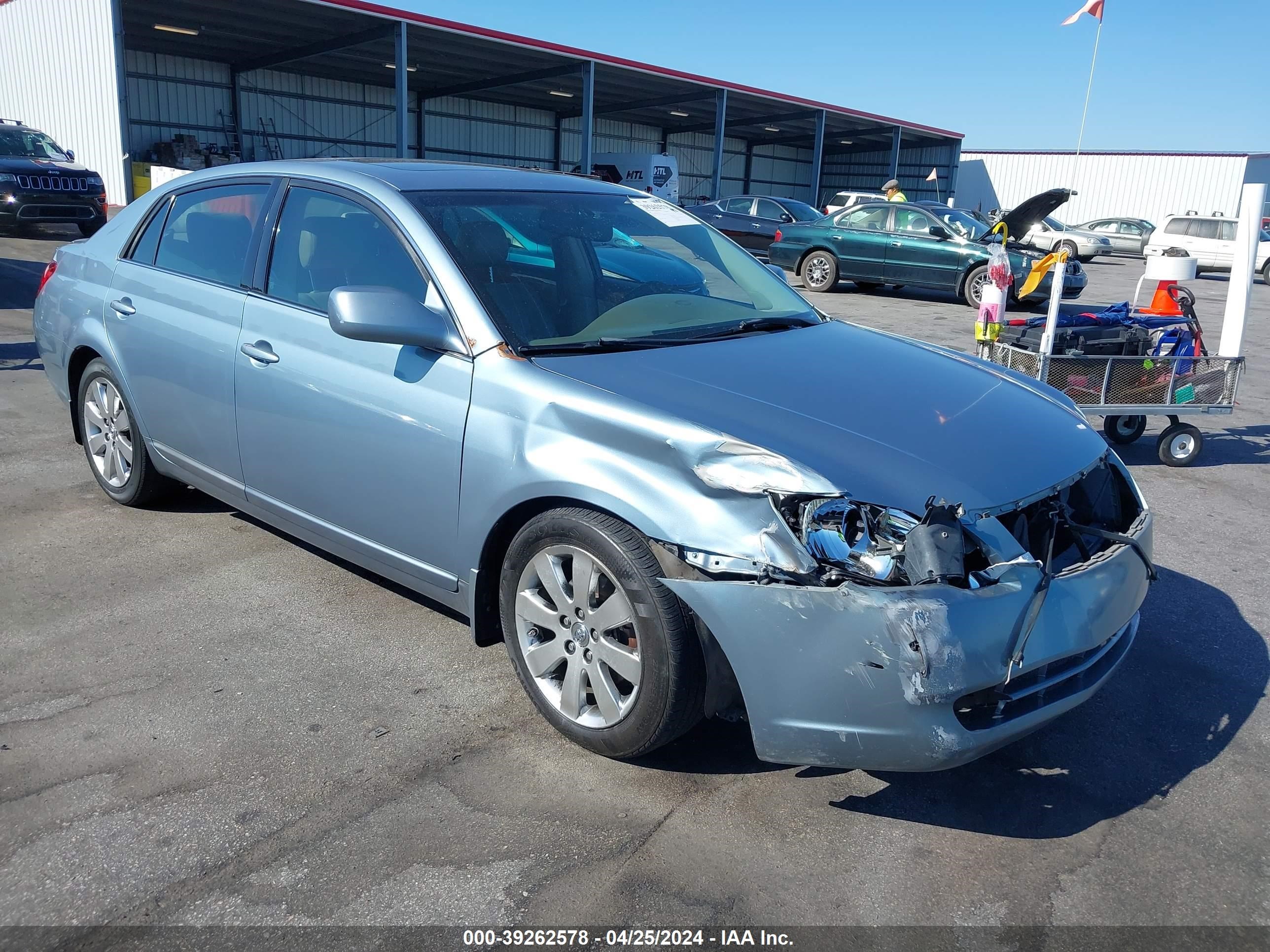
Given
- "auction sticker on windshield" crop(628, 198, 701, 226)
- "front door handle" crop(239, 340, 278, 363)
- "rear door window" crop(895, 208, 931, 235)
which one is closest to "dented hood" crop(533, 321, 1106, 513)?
"auction sticker on windshield" crop(628, 198, 701, 226)

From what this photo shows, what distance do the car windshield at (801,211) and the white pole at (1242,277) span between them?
1371 centimetres

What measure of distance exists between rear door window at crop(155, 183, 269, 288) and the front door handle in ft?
1.08

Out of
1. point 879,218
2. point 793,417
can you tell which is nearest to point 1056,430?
point 793,417

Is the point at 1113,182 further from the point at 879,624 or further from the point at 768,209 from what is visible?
the point at 879,624

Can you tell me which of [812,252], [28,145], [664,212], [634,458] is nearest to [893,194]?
[812,252]

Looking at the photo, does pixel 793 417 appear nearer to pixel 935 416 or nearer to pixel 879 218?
pixel 935 416

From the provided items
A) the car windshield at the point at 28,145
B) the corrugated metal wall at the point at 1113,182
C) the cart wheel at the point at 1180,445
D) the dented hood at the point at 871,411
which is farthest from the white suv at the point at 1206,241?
the dented hood at the point at 871,411

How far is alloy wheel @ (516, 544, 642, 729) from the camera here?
2.72 metres

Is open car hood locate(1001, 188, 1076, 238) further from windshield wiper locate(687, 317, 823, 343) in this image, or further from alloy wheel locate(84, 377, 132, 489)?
alloy wheel locate(84, 377, 132, 489)

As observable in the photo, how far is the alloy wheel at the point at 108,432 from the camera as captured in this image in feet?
15.1

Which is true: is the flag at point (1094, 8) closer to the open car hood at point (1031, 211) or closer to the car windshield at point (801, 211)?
the open car hood at point (1031, 211)

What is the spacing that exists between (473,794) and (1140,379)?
5186 mm

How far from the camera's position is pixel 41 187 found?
47.8ft

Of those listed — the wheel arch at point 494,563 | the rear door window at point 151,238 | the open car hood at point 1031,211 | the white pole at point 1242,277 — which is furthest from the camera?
the white pole at point 1242,277
